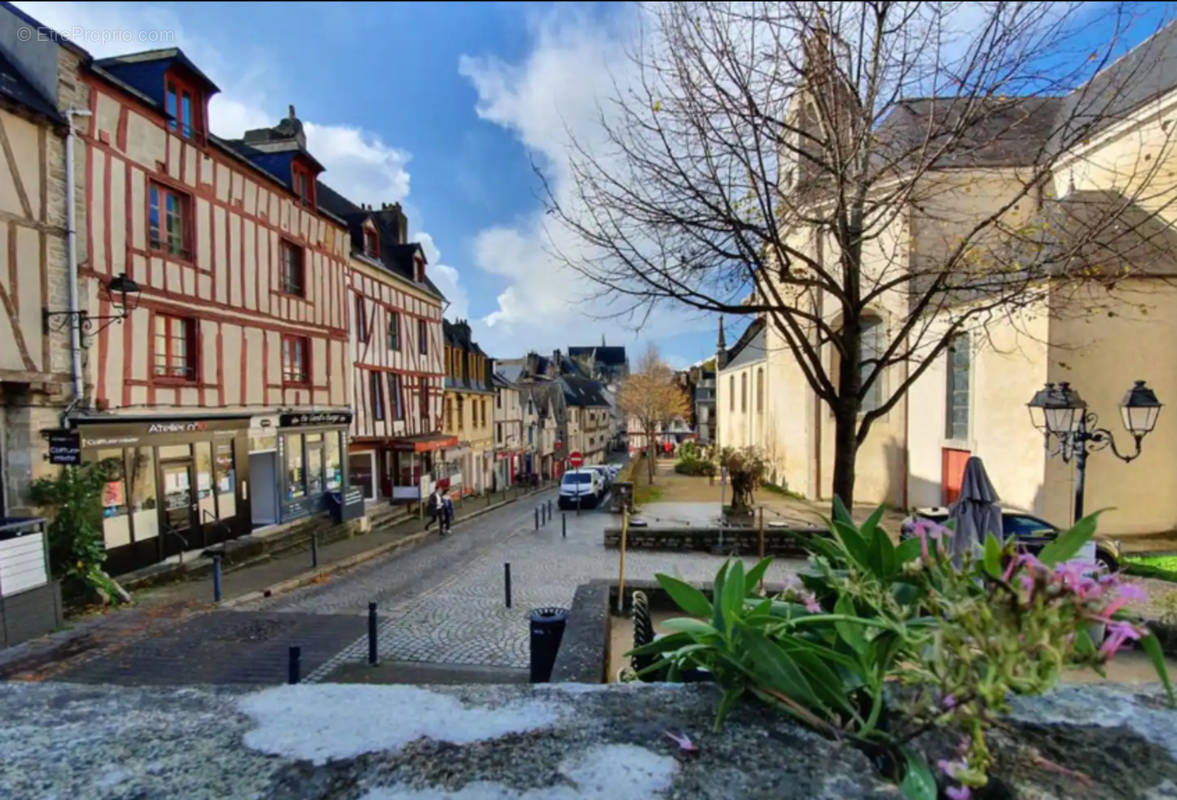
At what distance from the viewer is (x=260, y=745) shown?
1.10m

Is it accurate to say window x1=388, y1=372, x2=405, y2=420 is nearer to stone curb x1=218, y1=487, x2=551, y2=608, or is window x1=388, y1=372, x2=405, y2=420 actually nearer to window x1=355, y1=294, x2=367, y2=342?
window x1=355, y1=294, x2=367, y2=342

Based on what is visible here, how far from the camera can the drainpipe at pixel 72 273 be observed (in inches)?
388

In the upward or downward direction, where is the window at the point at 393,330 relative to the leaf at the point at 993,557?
upward

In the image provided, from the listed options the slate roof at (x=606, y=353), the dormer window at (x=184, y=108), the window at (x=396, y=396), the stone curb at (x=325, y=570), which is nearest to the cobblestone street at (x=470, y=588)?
the stone curb at (x=325, y=570)

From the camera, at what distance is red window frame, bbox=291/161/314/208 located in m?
16.1

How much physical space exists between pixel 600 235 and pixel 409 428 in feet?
58.2

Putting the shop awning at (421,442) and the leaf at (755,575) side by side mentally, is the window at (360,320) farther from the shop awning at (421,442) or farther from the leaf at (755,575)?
the leaf at (755,575)

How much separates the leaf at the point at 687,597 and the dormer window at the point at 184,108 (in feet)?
47.1

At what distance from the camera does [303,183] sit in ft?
54.8

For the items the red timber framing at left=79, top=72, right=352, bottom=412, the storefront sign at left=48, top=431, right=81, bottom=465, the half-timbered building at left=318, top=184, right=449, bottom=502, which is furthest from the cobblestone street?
the red timber framing at left=79, top=72, right=352, bottom=412

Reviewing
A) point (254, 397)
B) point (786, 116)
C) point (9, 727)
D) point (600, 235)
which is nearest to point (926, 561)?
point (9, 727)

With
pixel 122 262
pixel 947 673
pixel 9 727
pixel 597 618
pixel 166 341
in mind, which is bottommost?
pixel 597 618

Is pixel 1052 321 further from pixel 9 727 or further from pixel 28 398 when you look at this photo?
pixel 28 398

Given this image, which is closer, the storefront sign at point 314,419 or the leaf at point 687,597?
the leaf at point 687,597
